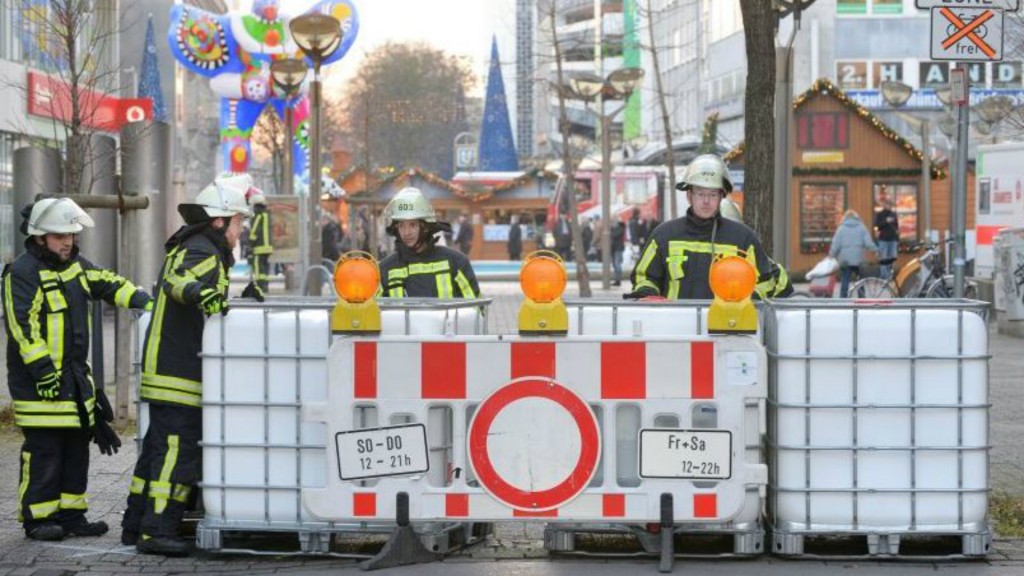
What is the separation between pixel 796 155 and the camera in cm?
3944

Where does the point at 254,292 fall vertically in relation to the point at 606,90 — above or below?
below

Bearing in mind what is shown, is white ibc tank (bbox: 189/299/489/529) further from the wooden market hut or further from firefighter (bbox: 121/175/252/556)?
the wooden market hut

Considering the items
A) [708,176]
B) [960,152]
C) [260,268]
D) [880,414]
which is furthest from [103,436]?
[260,268]

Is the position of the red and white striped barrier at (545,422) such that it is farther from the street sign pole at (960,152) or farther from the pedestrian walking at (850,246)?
the pedestrian walking at (850,246)

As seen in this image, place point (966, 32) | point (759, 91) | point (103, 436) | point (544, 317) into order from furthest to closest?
point (759, 91)
point (966, 32)
point (103, 436)
point (544, 317)

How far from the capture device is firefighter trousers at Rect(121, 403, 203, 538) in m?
8.23

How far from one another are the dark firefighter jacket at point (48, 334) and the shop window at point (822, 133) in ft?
105

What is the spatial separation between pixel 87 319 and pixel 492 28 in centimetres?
15171

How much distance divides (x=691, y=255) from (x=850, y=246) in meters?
18.0

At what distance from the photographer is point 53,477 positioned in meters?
8.78

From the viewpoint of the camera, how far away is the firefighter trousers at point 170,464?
8.23 metres

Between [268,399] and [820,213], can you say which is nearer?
[268,399]

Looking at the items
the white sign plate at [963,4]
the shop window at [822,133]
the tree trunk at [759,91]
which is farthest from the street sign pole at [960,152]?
the shop window at [822,133]

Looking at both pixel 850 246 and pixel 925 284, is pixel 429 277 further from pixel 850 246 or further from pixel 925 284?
pixel 850 246
